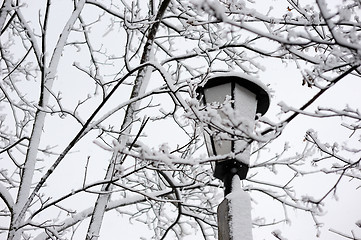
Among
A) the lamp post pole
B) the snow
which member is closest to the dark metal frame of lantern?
the lamp post pole

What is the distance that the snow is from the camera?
6.59 ft

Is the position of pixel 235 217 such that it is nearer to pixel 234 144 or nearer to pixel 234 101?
pixel 234 144

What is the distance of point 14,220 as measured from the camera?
12.1 feet

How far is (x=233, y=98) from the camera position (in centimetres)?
241

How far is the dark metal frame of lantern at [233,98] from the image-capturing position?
2311 millimetres

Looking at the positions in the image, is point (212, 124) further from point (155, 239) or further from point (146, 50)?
point (155, 239)

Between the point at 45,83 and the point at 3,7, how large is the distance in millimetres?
1043

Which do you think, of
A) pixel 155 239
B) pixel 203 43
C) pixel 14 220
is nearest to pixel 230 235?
pixel 14 220

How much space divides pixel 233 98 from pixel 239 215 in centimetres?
76

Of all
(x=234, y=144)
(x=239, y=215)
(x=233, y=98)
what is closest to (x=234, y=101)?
(x=233, y=98)

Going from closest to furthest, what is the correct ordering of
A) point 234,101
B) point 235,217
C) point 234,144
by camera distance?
point 235,217, point 234,144, point 234,101

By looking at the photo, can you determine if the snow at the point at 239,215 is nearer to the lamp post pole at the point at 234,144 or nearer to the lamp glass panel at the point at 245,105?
the lamp post pole at the point at 234,144

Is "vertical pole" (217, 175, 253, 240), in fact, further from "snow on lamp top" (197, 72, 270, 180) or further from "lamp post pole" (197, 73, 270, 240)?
"snow on lamp top" (197, 72, 270, 180)

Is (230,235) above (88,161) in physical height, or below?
below
